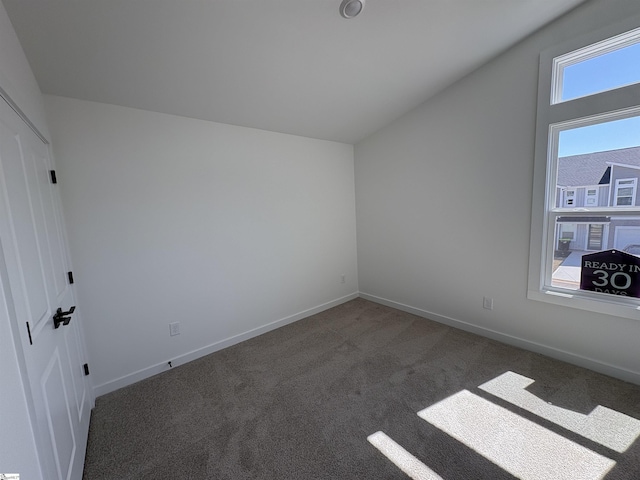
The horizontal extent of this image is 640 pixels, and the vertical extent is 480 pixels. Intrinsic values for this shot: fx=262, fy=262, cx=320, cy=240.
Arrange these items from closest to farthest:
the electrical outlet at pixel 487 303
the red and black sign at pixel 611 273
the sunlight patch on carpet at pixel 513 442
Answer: the sunlight patch on carpet at pixel 513 442 < the red and black sign at pixel 611 273 < the electrical outlet at pixel 487 303

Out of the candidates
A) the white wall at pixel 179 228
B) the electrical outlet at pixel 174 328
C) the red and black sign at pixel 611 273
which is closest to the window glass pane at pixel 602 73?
the red and black sign at pixel 611 273

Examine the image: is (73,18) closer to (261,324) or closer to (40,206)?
(40,206)

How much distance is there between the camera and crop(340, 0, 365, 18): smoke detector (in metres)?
1.60

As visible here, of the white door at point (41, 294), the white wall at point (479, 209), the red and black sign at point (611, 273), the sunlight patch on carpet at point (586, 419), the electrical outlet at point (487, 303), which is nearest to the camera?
the white door at point (41, 294)

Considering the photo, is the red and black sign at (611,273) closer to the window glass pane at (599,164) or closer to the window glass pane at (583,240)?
the window glass pane at (583,240)

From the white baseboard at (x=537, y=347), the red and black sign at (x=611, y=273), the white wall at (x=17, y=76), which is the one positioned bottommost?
the white baseboard at (x=537, y=347)

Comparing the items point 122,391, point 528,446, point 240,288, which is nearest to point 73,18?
point 240,288

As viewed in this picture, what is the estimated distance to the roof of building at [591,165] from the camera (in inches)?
78.0

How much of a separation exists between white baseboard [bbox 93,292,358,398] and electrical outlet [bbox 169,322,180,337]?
9.4 inches

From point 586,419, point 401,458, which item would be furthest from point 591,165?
point 401,458

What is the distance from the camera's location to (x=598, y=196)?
2129mm

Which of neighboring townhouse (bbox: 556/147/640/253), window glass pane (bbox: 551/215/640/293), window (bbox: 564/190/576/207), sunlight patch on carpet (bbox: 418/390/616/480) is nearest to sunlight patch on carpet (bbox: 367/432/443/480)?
sunlight patch on carpet (bbox: 418/390/616/480)

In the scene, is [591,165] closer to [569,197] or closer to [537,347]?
[569,197]

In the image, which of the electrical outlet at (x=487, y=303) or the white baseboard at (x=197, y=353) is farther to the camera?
the electrical outlet at (x=487, y=303)
